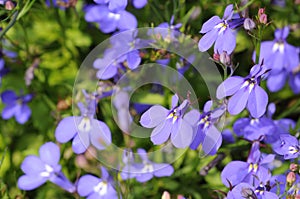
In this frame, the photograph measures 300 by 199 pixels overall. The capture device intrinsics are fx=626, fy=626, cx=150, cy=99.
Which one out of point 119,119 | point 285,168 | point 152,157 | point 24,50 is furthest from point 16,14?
point 285,168

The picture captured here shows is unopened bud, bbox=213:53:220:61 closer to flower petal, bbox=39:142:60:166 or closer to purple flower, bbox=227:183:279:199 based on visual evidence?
purple flower, bbox=227:183:279:199

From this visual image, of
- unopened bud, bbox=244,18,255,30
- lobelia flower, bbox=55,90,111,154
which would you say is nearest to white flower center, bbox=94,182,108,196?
lobelia flower, bbox=55,90,111,154

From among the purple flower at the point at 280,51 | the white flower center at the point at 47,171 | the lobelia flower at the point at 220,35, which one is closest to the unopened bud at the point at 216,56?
the lobelia flower at the point at 220,35

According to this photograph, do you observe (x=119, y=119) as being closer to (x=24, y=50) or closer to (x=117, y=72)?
(x=117, y=72)

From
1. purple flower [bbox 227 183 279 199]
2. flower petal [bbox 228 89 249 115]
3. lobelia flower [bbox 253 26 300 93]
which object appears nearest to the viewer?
purple flower [bbox 227 183 279 199]

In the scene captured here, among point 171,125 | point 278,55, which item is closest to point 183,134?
point 171,125

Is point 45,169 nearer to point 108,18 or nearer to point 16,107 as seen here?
point 16,107

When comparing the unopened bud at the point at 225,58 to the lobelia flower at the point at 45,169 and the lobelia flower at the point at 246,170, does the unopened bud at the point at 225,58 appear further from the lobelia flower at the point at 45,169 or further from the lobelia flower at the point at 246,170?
the lobelia flower at the point at 45,169
